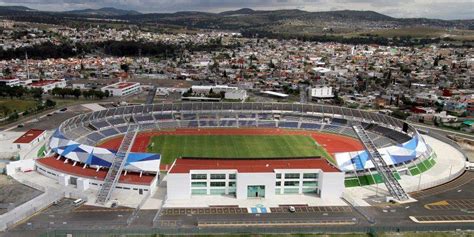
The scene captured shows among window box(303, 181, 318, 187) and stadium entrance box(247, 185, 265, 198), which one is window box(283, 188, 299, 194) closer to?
window box(303, 181, 318, 187)

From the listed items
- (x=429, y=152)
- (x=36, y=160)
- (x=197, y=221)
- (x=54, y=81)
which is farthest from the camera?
(x=54, y=81)

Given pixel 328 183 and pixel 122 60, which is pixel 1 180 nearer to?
pixel 328 183

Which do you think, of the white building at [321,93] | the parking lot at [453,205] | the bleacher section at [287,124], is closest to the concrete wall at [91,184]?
the parking lot at [453,205]

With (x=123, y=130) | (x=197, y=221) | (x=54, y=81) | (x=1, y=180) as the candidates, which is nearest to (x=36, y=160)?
(x=1, y=180)

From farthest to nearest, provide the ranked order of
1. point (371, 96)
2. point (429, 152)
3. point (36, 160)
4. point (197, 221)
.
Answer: point (371, 96)
point (429, 152)
point (36, 160)
point (197, 221)

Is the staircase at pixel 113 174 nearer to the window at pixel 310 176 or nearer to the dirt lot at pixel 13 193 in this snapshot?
the dirt lot at pixel 13 193

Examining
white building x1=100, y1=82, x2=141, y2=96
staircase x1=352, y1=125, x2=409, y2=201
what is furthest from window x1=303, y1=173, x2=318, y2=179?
white building x1=100, y1=82, x2=141, y2=96
